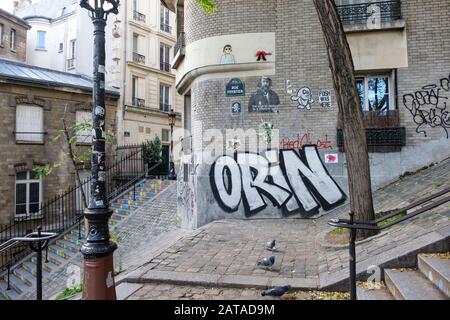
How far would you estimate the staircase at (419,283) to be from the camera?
11.1ft

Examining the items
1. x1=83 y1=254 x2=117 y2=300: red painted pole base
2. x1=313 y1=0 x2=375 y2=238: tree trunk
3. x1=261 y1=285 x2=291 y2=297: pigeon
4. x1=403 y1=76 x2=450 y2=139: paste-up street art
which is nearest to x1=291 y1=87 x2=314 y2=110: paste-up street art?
x1=403 y1=76 x2=450 y2=139: paste-up street art

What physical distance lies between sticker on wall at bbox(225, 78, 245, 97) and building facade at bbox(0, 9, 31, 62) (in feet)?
64.3

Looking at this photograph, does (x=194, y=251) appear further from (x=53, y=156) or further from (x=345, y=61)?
(x=53, y=156)

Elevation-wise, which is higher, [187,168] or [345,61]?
[345,61]

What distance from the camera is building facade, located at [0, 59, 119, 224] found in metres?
14.6

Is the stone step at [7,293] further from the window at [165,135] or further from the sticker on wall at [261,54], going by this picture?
the window at [165,135]

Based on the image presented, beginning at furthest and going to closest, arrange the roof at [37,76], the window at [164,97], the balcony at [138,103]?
the window at [164,97], the balcony at [138,103], the roof at [37,76]

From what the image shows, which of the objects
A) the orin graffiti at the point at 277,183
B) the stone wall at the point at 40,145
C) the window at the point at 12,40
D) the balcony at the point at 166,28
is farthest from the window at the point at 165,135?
the orin graffiti at the point at 277,183

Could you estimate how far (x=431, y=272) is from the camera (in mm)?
3668

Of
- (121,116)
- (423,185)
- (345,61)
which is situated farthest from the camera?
(121,116)

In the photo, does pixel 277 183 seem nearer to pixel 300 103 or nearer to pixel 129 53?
pixel 300 103

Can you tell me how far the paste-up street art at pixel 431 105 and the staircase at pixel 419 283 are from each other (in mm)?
5850

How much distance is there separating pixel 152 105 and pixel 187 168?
14.2 m

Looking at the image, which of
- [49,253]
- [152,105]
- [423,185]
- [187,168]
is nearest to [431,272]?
[423,185]
